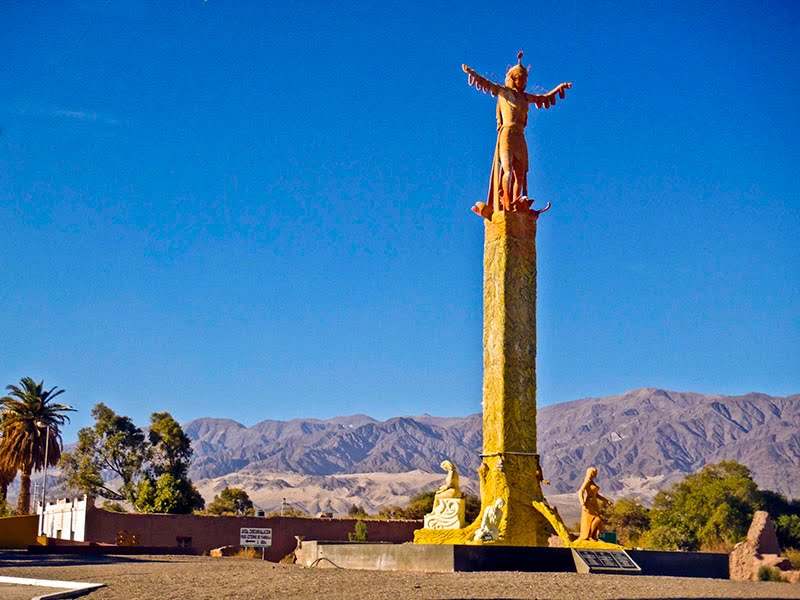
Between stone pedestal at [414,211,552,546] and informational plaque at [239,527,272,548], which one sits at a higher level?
stone pedestal at [414,211,552,546]

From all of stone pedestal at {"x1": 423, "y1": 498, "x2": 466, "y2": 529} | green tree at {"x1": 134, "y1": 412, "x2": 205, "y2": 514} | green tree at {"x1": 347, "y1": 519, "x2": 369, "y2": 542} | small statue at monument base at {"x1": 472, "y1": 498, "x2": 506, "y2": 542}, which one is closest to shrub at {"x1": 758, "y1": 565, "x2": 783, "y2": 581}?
small statue at monument base at {"x1": 472, "y1": 498, "x2": 506, "y2": 542}

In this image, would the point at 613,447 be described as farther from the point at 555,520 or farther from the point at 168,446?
the point at 555,520

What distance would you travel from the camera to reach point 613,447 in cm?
15100

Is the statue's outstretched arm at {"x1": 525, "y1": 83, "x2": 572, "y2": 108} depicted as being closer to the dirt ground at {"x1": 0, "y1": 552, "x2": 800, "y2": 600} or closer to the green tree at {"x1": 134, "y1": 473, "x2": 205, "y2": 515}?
the dirt ground at {"x1": 0, "y1": 552, "x2": 800, "y2": 600}

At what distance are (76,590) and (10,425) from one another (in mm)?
32760

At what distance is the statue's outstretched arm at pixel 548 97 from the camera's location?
23.4m

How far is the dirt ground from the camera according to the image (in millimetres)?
13297

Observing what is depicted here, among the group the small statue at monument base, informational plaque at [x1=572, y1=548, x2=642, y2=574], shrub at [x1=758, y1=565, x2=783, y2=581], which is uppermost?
the small statue at monument base

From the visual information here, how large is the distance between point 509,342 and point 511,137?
16.0 ft

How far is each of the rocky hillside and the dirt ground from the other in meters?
96.5

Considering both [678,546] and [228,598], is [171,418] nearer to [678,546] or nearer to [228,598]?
[678,546]

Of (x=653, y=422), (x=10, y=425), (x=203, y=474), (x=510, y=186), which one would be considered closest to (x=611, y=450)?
(x=653, y=422)

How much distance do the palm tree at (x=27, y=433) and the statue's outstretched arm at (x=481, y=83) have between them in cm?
2870

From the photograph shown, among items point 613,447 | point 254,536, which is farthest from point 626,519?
point 613,447
